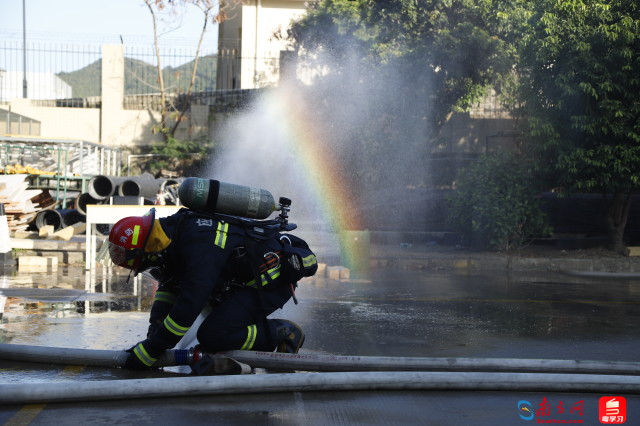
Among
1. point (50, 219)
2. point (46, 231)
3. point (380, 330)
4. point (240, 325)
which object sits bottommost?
point (380, 330)

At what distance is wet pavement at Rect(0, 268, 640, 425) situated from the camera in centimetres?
289

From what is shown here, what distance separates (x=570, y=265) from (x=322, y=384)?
26.3ft

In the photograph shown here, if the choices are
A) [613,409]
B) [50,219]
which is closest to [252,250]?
[613,409]

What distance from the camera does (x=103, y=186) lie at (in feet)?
37.1

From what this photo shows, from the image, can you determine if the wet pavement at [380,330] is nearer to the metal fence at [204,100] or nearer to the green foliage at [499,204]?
the green foliage at [499,204]

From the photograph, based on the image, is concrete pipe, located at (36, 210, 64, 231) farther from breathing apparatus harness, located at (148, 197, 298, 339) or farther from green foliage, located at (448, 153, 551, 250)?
breathing apparatus harness, located at (148, 197, 298, 339)

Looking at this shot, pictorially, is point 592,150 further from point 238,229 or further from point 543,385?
point 238,229

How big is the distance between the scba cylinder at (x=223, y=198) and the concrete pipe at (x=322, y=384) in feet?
3.58

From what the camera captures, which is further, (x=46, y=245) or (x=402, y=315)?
(x=46, y=245)

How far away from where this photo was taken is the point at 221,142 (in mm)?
18688

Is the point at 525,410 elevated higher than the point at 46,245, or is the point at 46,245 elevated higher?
the point at 525,410

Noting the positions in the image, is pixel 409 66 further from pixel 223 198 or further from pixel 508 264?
pixel 223 198

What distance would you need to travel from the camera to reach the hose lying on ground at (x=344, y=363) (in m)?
3.47

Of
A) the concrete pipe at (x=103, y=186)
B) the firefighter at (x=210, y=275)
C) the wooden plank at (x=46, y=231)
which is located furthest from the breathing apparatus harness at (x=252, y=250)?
the concrete pipe at (x=103, y=186)
